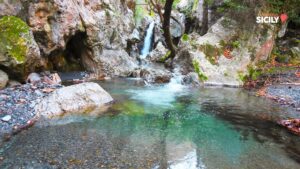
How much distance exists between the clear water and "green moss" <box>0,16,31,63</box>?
389 cm

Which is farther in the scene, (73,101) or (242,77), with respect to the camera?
(242,77)

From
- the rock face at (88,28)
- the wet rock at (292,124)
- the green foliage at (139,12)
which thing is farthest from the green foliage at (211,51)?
the green foliage at (139,12)

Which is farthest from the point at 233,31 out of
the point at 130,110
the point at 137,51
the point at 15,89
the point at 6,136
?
the point at 6,136

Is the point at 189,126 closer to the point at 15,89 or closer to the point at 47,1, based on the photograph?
the point at 15,89

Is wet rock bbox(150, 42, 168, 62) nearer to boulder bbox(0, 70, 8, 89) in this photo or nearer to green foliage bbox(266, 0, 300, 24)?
green foliage bbox(266, 0, 300, 24)

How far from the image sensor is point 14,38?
10047 millimetres

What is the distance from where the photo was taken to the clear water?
5375 mm

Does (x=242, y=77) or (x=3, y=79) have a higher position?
(x=3, y=79)

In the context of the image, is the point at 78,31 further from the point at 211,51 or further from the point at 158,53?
the point at 158,53

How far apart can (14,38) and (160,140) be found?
675cm

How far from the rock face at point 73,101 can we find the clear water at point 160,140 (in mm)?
494

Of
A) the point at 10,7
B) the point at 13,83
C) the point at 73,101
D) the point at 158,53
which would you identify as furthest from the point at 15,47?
the point at 158,53

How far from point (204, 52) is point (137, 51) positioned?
825 centimetres

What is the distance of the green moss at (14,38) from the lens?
9.81 m
